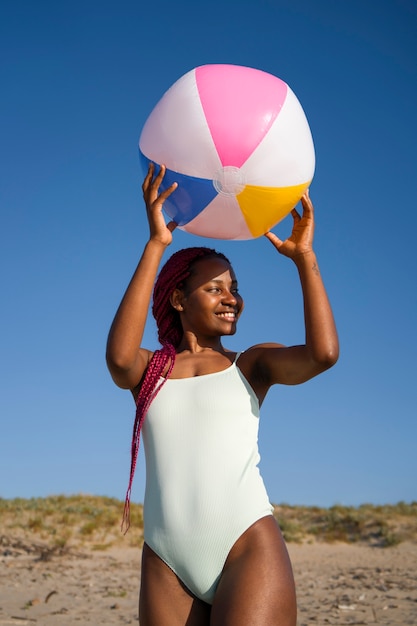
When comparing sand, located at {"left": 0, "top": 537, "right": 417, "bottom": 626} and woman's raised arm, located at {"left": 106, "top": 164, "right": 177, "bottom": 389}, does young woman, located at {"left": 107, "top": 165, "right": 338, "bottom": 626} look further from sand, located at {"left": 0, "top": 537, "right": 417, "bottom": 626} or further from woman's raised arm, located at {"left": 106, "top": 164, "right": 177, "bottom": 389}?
sand, located at {"left": 0, "top": 537, "right": 417, "bottom": 626}

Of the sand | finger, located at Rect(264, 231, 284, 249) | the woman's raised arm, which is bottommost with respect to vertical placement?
the sand

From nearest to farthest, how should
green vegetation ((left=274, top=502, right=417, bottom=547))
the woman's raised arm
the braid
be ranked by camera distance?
1. the woman's raised arm
2. the braid
3. green vegetation ((left=274, top=502, right=417, bottom=547))

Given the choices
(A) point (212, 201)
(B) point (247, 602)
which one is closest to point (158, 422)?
(B) point (247, 602)

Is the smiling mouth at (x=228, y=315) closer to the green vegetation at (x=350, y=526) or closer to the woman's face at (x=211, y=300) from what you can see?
the woman's face at (x=211, y=300)

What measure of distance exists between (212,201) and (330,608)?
23.5 feet

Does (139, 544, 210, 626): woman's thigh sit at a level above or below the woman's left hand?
below

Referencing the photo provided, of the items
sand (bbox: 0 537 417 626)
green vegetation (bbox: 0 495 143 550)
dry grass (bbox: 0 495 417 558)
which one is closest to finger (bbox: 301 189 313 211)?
sand (bbox: 0 537 417 626)

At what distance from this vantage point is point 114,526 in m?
16.5

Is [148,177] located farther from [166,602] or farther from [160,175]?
[166,602]

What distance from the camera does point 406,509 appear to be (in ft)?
67.8

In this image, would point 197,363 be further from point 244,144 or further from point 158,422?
point 244,144

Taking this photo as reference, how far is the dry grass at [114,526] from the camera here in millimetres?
15070

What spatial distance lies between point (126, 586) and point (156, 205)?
28.5 ft

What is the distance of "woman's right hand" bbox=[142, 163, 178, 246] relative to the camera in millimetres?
3469
